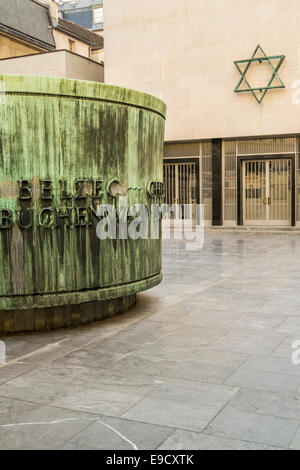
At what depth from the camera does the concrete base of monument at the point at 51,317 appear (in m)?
6.47

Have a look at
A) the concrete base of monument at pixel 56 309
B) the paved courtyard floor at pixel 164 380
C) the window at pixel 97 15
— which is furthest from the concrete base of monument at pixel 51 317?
the window at pixel 97 15

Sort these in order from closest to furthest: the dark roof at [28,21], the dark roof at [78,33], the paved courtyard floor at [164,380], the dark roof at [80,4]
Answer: the paved courtyard floor at [164,380] → the dark roof at [28,21] → the dark roof at [78,33] → the dark roof at [80,4]

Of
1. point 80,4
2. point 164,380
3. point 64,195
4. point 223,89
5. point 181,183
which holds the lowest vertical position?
point 164,380

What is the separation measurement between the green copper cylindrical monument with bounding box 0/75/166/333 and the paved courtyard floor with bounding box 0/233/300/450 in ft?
1.45

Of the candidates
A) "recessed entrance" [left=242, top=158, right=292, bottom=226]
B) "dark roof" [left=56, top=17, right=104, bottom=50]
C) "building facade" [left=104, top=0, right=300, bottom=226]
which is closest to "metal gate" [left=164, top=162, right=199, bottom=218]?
"building facade" [left=104, top=0, right=300, bottom=226]

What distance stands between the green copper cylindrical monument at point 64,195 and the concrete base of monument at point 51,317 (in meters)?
0.01

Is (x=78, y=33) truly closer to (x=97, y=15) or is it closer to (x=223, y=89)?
(x=97, y=15)

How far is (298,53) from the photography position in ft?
74.2

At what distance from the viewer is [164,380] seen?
475 cm

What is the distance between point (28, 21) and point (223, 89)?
52.2 feet

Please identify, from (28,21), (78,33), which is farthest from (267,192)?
(78,33)

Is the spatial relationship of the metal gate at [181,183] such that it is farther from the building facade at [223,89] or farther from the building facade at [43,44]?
the building facade at [43,44]

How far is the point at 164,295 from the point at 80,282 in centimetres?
265

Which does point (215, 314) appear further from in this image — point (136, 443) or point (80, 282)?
point (136, 443)
